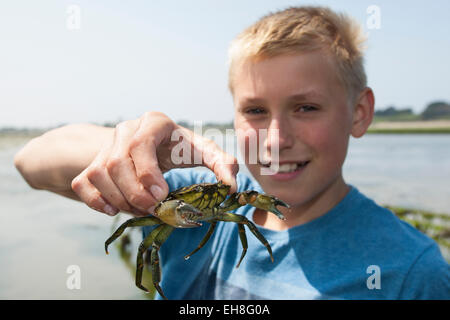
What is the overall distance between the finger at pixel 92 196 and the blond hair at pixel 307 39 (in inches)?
48.3

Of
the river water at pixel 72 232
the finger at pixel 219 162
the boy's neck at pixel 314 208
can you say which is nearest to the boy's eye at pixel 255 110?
the finger at pixel 219 162

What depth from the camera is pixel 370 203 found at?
7.70 feet

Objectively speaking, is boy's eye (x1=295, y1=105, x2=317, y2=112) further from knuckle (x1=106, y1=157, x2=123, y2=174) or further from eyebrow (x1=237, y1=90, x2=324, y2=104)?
knuckle (x1=106, y1=157, x2=123, y2=174)

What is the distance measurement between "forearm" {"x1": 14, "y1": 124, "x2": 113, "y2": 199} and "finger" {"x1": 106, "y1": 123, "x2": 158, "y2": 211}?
2.31 ft

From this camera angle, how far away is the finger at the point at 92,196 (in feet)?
4.66

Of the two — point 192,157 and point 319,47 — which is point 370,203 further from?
point 192,157

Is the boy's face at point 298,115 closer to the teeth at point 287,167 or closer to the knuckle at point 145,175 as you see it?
the teeth at point 287,167

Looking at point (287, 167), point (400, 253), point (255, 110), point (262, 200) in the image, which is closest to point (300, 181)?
point (287, 167)

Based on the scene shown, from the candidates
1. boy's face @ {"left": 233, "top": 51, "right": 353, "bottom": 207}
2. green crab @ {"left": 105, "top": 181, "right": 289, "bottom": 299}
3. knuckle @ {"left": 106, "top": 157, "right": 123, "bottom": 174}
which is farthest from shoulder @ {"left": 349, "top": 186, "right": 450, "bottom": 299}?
knuckle @ {"left": 106, "top": 157, "right": 123, "bottom": 174}

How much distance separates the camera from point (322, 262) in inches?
86.0

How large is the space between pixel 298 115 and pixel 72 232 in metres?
9.06

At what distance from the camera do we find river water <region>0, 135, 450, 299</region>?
7.06m

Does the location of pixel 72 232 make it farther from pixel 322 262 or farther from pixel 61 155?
pixel 322 262
